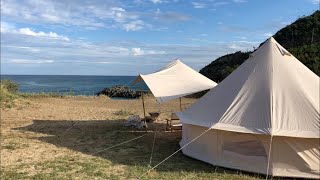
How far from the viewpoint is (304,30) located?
38.2m

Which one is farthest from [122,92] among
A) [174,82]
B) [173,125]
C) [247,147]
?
[247,147]

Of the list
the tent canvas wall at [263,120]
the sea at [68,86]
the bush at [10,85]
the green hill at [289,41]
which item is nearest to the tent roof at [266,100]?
the tent canvas wall at [263,120]

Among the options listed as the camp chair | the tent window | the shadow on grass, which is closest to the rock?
the shadow on grass

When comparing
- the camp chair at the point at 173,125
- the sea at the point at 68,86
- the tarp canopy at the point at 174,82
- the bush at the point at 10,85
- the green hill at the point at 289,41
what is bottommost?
the sea at the point at 68,86

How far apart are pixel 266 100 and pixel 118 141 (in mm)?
5466

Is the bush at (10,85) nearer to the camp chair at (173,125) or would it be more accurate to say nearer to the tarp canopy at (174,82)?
the tarp canopy at (174,82)

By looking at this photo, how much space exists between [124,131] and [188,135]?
445cm

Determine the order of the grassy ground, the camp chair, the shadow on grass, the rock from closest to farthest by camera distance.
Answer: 1. the grassy ground
2. the shadow on grass
3. the camp chair
4. the rock

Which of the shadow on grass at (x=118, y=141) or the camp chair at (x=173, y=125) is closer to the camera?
the shadow on grass at (x=118, y=141)

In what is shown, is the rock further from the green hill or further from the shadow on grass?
the shadow on grass

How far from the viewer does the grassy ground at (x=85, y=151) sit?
9281 millimetres

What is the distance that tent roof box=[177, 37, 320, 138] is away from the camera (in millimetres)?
8891

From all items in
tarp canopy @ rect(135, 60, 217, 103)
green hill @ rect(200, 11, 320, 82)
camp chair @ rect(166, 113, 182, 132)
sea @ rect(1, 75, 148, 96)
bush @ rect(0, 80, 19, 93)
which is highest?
green hill @ rect(200, 11, 320, 82)

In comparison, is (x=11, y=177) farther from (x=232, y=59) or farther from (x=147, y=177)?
(x=232, y=59)
